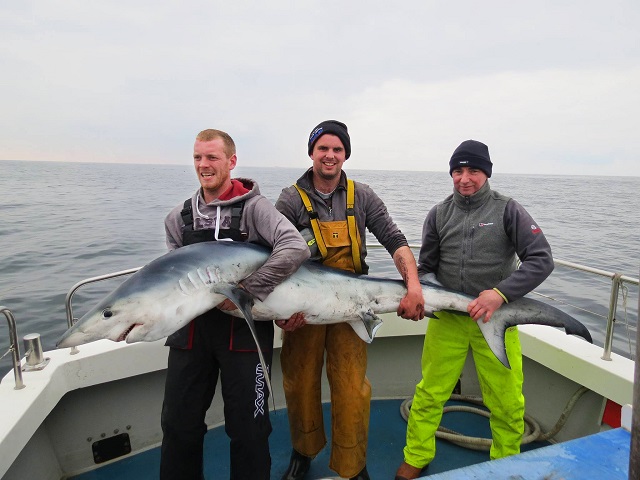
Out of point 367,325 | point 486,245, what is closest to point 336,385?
point 367,325

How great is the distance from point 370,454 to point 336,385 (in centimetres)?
100

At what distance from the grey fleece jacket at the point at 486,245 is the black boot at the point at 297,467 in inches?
65.4

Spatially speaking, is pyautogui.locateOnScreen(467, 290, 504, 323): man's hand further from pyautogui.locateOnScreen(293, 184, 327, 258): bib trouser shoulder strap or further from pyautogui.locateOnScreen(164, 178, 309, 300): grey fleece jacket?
pyautogui.locateOnScreen(164, 178, 309, 300): grey fleece jacket

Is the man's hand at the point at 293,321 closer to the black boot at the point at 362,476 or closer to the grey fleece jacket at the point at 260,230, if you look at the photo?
the grey fleece jacket at the point at 260,230

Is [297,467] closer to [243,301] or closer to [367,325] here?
[367,325]

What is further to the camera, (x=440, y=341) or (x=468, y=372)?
(x=468, y=372)

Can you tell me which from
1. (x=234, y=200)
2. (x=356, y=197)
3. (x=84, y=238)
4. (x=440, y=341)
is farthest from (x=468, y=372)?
(x=84, y=238)

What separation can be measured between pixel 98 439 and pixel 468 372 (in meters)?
3.46

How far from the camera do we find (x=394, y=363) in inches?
174

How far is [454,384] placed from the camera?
122 inches


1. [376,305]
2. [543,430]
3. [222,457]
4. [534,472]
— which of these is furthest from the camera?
[543,430]

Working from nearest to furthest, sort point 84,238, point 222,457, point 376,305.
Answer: point 376,305 → point 222,457 → point 84,238

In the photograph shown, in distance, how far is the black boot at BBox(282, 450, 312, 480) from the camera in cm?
314

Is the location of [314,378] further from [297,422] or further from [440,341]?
[440,341]
